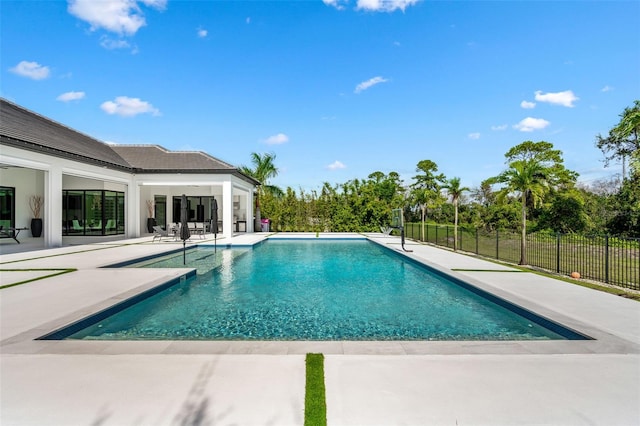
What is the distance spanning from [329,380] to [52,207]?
13.6 meters

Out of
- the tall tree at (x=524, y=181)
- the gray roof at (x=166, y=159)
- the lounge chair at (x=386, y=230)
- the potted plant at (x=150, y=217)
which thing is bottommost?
the lounge chair at (x=386, y=230)

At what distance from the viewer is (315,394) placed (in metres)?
2.39

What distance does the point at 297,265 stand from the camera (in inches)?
386

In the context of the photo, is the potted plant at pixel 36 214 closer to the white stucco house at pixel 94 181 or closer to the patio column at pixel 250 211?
the white stucco house at pixel 94 181

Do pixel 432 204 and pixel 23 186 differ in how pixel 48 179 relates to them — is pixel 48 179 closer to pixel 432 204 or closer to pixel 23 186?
pixel 23 186

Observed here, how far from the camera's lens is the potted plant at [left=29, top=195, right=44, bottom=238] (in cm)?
1498

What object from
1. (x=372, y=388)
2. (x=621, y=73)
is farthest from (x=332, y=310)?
(x=621, y=73)

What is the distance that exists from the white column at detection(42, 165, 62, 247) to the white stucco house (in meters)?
0.03

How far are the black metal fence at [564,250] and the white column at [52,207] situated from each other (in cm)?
1584

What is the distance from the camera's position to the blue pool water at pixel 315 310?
14.1 feet

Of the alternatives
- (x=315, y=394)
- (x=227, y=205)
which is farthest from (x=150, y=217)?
(x=315, y=394)

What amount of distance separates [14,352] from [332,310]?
3.96m

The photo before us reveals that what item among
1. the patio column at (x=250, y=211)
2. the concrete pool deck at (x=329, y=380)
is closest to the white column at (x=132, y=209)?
the patio column at (x=250, y=211)

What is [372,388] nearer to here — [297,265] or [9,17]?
[297,265]
